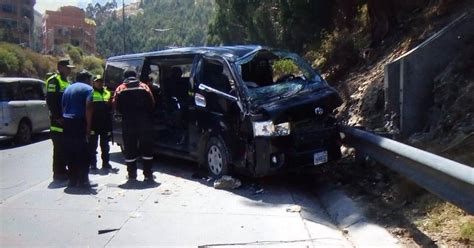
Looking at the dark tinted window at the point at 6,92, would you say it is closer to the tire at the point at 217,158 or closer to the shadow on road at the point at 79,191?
the shadow on road at the point at 79,191

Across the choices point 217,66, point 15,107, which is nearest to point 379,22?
point 217,66

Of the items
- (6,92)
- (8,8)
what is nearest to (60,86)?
(6,92)

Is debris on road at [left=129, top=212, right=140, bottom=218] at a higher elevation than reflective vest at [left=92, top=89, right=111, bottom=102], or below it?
below

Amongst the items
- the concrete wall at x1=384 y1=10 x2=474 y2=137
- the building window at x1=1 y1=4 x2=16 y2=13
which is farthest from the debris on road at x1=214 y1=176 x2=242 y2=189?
the building window at x1=1 y1=4 x2=16 y2=13

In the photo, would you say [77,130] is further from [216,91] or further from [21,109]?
[21,109]

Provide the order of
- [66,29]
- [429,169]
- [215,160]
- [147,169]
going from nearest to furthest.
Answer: [429,169] → [215,160] → [147,169] → [66,29]

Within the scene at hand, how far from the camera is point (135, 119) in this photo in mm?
8523

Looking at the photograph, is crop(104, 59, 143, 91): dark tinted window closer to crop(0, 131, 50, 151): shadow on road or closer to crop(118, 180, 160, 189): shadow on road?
crop(118, 180, 160, 189): shadow on road

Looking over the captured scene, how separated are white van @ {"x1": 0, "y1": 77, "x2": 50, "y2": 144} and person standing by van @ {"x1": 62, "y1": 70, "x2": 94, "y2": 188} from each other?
21.6 feet

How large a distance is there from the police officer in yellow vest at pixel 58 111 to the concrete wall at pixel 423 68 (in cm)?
517

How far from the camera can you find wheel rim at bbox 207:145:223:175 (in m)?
8.20

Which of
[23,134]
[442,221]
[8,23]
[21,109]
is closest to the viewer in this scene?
[442,221]

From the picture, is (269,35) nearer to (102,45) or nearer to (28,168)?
(28,168)

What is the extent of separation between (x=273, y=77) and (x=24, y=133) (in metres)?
8.92
